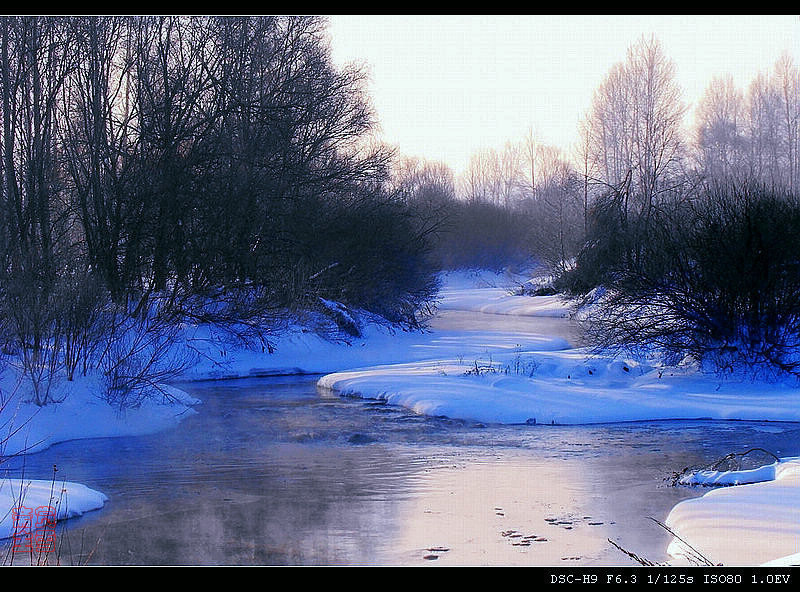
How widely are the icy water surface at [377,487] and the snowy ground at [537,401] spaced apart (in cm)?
49

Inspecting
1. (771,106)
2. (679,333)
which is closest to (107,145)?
(679,333)

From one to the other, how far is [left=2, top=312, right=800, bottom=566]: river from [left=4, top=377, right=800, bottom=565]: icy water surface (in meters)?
0.03

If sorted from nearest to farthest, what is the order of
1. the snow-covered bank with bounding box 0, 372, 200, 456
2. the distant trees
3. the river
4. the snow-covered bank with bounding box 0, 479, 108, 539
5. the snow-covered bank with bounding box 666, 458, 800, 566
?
the snow-covered bank with bounding box 666, 458, 800, 566 → the river → the snow-covered bank with bounding box 0, 479, 108, 539 → the snow-covered bank with bounding box 0, 372, 200, 456 → the distant trees

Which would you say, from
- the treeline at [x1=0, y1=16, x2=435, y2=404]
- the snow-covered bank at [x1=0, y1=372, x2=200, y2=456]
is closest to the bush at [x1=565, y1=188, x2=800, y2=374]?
the snow-covered bank at [x1=0, y1=372, x2=200, y2=456]

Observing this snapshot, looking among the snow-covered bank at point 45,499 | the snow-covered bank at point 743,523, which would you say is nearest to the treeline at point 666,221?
the snow-covered bank at point 743,523

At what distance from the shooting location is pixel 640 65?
60.6 meters

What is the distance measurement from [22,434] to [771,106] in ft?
219

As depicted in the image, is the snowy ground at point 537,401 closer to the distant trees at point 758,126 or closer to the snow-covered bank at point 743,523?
the snow-covered bank at point 743,523

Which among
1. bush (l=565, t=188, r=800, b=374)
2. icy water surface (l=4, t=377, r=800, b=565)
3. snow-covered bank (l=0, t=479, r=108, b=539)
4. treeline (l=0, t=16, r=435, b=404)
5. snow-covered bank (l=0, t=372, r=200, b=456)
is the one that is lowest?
icy water surface (l=4, t=377, r=800, b=565)

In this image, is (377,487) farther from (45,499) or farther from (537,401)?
(537,401)

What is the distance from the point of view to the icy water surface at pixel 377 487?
788 centimetres

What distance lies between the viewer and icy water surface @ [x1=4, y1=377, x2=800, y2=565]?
25.8ft

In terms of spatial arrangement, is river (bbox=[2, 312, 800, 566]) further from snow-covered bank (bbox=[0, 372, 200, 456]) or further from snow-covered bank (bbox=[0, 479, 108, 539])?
snow-covered bank (bbox=[0, 372, 200, 456])
